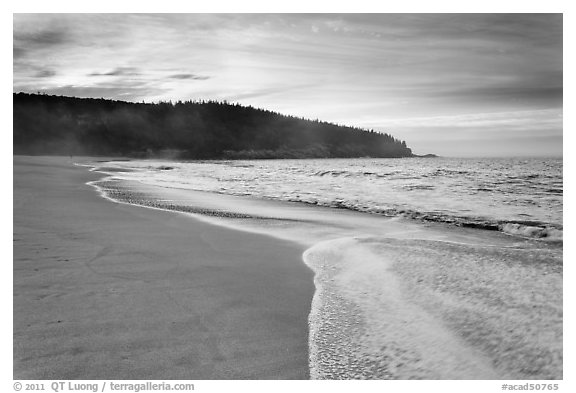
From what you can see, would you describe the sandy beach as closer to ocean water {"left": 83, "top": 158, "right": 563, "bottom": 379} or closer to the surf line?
the surf line

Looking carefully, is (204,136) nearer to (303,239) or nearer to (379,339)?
(303,239)

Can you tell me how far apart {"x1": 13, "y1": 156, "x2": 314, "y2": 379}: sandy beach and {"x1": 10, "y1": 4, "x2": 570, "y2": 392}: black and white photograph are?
15 millimetres

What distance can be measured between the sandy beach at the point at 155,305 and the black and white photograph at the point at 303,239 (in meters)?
0.01

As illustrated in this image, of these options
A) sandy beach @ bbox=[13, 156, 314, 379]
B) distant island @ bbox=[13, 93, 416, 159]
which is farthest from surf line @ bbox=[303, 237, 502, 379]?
distant island @ bbox=[13, 93, 416, 159]

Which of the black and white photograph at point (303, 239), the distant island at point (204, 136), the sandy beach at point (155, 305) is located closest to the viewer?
the sandy beach at point (155, 305)

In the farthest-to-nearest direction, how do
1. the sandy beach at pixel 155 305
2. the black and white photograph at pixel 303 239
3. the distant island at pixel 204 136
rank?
1. the distant island at pixel 204 136
2. the black and white photograph at pixel 303 239
3. the sandy beach at pixel 155 305

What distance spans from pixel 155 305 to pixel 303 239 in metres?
2.58

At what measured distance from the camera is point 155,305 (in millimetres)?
2973

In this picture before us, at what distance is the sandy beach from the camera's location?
2.37 metres

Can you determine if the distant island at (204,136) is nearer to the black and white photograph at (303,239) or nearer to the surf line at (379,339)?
the black and white photograph at (303,239)

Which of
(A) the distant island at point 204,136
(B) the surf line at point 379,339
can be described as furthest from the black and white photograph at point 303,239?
(A) the distant island at point 204,136

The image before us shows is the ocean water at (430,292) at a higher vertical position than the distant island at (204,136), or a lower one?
lower

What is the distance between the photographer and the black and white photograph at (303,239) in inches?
98.0

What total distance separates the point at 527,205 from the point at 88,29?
28.0 ft
